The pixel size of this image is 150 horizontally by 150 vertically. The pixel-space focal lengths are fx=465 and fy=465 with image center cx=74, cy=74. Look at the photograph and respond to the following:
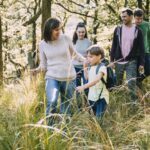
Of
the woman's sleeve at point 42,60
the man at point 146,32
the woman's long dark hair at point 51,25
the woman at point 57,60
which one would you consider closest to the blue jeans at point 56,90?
the woman at point 57,60

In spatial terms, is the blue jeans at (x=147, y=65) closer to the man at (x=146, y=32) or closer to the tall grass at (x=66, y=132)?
the man at (x=146, y=32)

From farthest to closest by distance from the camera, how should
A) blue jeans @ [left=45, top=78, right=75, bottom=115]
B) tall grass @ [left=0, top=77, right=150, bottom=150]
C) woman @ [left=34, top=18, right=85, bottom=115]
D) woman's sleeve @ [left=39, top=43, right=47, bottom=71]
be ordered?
woman's sleeve @ [left=39, top=43, right=47, bottom=71] < woman @ [left=34, top=18, right=85, bottom=115] < blue jeans @ [left=45, top=78, right=75, bottom=115] < tall grass @ [left=0, top=77, right=150, bottom=150]

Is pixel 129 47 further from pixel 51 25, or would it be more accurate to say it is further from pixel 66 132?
pixel 66 132

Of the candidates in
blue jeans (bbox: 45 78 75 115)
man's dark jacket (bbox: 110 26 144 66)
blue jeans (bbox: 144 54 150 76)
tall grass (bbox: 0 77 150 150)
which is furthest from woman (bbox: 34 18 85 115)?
blue jeans (bbox: 144 54 150 76)

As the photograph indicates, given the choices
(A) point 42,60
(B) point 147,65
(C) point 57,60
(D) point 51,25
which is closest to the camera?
(D) point 51,25

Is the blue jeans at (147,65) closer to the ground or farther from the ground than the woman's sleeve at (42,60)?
closer to the ground

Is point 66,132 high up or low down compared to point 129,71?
down

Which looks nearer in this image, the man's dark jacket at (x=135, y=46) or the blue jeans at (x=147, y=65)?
the man's dark jacket at (x=135, y=46)

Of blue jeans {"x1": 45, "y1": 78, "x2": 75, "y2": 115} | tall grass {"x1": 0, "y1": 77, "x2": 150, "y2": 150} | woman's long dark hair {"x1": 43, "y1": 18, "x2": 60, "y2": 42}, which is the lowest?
tall grass {"x1": 0, "y1": 77, "x2": 150, "y2": 150}

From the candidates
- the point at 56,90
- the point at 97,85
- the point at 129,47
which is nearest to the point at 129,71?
the point at 129,47

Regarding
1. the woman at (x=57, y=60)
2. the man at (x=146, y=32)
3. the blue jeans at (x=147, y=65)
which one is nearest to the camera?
the woman at (x=57, y=60)

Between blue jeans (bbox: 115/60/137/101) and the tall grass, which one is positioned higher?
blue jeans (bbox: 115/60/137/101)

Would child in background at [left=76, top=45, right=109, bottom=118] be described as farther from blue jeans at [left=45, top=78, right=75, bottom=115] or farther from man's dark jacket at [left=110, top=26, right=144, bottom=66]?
man's dark jacket at [left=110, top=26, right=144, bottom=66]

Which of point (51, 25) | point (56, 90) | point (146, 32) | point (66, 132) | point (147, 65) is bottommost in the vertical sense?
point (66, 132)
